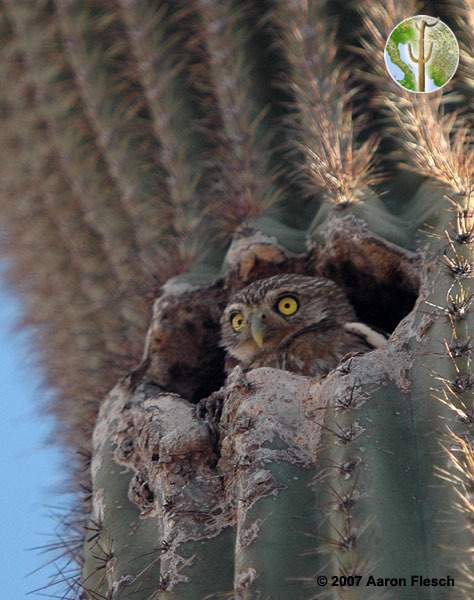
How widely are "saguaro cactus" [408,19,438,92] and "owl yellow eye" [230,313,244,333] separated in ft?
4.17

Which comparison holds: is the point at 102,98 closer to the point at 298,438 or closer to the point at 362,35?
the point at 362,35

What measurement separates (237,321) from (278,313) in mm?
268

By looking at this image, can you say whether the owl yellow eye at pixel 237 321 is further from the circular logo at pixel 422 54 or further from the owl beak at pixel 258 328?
the circular logo at pixel 422 54

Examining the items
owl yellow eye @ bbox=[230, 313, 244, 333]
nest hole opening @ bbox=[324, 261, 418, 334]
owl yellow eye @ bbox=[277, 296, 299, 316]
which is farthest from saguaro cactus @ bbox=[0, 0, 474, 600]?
owl yellow eye @ bbox=[277, 296, 299, 316]

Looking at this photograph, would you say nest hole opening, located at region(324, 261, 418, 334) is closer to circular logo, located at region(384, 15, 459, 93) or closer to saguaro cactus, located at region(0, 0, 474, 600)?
saguaro cactus, located at region(0, 0, 474, 600)

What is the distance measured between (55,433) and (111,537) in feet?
6.68

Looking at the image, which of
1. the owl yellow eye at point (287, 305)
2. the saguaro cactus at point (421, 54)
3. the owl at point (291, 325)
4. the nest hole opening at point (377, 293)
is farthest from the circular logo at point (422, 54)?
the owl yellow eye at point (287, 305)

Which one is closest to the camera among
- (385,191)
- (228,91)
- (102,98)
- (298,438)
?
(298,438)

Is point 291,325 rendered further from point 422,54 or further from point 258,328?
point 422,54

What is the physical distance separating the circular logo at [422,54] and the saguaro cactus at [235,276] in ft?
0.16

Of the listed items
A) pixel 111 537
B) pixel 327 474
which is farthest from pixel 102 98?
pixel 327 474

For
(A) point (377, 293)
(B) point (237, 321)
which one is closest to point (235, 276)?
(B) point (237, 321)

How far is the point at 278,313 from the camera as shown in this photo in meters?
5.03

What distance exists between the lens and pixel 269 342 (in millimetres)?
5027
